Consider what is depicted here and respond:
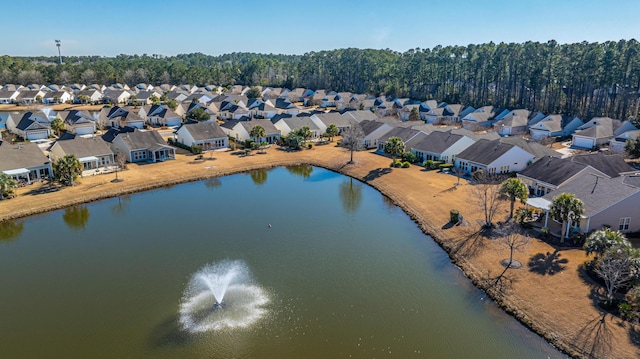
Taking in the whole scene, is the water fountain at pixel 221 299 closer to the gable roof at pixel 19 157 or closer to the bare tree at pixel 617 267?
the bare tree at pixel 617 267

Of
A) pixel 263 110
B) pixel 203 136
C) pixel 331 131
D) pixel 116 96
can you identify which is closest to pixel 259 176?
pixel 203 136

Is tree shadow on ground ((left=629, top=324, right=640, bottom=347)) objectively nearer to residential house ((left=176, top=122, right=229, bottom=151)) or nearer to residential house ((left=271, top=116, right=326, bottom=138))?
residential house ((left=176, top=122, right=229, bottom=151))

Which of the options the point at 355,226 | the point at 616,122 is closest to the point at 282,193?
the point at 355,226

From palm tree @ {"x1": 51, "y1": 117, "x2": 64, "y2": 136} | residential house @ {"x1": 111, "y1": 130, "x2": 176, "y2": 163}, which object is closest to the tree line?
residential house @ {"x1": 111, "y1": 130, "x2": 176, "y2": 163}

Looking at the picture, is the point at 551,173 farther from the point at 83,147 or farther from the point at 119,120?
the point at 119,120

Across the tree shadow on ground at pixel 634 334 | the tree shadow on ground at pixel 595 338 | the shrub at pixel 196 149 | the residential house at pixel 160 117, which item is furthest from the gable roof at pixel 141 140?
the tree shadow on ground at pixel 634 334

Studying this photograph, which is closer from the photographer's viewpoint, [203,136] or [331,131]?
[203,136]
